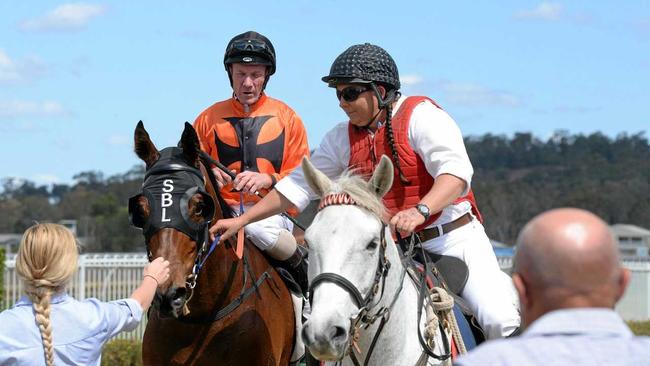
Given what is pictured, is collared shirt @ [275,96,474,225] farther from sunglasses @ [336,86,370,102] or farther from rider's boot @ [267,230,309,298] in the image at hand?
rider's boot @ [267,230,309,298]

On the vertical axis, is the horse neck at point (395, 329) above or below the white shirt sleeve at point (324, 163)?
below

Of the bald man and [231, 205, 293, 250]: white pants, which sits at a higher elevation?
the bald man

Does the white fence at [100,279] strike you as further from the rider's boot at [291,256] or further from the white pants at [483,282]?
the white pants at [483,282]

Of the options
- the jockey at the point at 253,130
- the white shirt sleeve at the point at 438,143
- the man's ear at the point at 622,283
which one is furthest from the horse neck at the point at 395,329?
the man's ear at the point at 622,283

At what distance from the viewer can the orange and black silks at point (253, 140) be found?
270 inches

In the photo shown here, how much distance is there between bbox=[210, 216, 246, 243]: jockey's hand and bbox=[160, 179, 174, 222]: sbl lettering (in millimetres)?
343

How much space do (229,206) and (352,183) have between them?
1.87 metres

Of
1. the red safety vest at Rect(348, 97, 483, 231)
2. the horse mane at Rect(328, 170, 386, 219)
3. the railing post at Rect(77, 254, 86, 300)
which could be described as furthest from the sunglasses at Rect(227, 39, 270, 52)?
the railing post at Rect(77, 254, 86, 300)

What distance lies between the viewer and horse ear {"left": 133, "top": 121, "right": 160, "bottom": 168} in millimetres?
6098

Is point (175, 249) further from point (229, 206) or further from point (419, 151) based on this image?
point (419, 151)

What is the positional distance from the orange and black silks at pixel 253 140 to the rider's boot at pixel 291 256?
1.17 ft

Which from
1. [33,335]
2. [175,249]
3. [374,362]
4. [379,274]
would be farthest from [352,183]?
[33,335]

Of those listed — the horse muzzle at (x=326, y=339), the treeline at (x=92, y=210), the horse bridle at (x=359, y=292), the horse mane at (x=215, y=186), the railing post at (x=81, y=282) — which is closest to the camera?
the horse muzzle at (x=326, y=339)

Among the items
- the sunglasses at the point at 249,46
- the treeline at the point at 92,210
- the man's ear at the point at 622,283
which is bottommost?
the treeline at the point at 92,210
